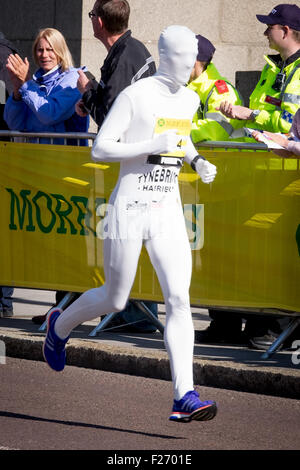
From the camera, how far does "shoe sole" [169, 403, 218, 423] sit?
6195mm

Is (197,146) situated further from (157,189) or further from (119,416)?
(119,416)

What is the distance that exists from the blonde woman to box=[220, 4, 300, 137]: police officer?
1484 mm

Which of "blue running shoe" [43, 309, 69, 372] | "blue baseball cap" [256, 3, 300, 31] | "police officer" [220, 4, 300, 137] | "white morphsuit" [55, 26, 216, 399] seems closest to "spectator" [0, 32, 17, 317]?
"police officer" [220, 4, 300, 137]

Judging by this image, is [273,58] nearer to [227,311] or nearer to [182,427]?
[227,311]

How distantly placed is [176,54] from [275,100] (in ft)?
7.22

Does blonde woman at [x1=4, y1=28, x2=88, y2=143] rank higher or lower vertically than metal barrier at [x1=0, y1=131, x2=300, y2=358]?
higher

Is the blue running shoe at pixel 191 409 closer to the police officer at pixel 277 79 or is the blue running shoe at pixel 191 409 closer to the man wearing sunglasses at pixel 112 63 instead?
the police officer at pixel 277 79

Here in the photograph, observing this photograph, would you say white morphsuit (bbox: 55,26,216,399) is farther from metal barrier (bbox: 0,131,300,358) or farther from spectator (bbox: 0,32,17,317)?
spectator (bbox: 0,32,17,317)

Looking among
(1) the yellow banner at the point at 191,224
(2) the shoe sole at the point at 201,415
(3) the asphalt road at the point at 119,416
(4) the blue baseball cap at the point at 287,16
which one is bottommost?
(3) the asphalt road at the point at 119,416

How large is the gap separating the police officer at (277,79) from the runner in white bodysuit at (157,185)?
1978mm


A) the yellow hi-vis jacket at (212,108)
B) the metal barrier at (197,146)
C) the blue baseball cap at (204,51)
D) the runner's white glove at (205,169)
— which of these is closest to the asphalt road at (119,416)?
the metal barrier at (197,146)

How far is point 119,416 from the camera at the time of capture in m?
6.65

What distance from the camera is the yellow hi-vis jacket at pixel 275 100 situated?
326 inches

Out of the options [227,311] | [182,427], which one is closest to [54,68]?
[227,311]
